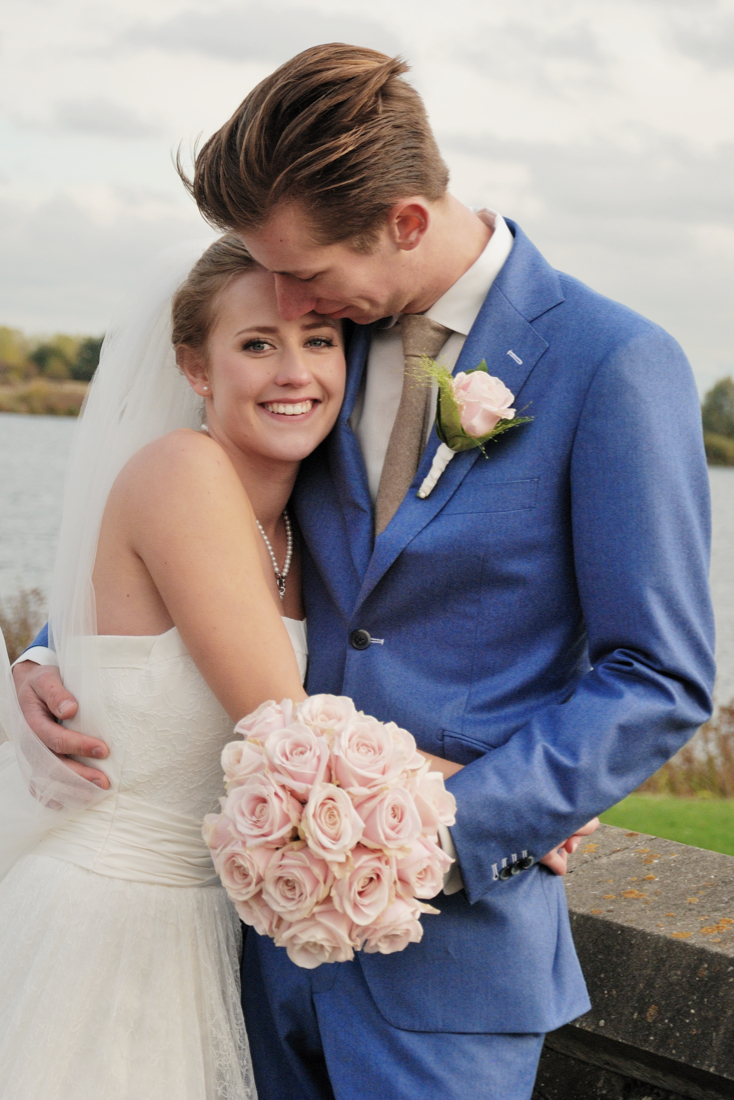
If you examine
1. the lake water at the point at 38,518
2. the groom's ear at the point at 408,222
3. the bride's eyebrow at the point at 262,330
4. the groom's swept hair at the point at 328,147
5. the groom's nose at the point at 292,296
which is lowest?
the lake water at the point at 38,518

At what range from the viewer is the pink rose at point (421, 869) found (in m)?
1.88

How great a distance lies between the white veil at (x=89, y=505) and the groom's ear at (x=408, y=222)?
2.45 feet

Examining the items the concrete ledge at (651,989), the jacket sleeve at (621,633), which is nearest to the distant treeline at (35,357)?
the concrete ledge at (651,989)

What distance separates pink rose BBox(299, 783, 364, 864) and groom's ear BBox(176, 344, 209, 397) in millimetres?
1319

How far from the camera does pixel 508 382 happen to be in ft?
7.76

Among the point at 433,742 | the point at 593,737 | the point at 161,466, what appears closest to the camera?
the point at 593,737

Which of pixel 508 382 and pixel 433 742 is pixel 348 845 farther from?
pixel 508 382

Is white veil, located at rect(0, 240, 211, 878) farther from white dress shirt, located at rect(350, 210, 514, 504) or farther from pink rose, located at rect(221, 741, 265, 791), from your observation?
pink rose, located at rect(221, 741, 265, 791)

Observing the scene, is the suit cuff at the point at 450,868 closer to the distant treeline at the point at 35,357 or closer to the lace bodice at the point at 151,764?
the lace bodice at the point at 151,764

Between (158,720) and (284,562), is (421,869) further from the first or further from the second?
(284,562)

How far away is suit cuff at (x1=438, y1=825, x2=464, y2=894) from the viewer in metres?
2.12

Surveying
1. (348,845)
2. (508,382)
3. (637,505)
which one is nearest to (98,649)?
(348,845)

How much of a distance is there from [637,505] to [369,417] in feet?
2.67

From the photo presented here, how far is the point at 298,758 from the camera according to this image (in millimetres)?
1870
